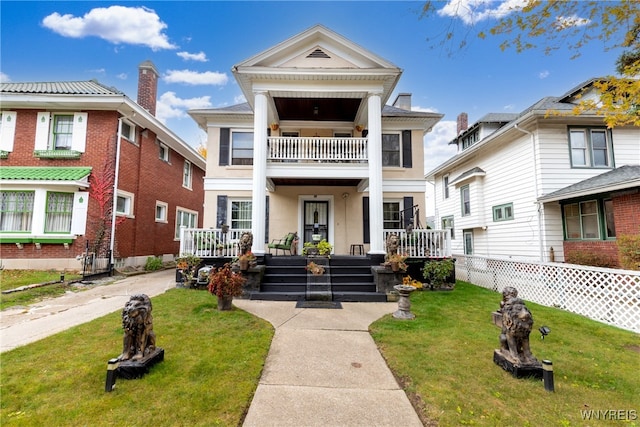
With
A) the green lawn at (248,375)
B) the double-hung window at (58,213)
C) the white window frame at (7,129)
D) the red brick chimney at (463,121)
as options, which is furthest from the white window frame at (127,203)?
the red brick chimney at (463,121)

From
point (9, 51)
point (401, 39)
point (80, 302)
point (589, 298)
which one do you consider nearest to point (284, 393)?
point (80, 302)

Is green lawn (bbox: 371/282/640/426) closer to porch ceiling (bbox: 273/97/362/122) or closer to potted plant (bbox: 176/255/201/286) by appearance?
potted plant (bbox: 176/255/201/286)

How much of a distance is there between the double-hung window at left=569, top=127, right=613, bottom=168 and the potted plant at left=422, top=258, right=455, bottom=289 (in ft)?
21.5

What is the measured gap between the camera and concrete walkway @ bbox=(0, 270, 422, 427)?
254 cm

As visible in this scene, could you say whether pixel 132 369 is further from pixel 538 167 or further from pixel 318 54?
pixel 538 167

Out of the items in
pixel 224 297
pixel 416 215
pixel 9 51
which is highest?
pixel 9 51

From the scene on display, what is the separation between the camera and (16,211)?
9.75m

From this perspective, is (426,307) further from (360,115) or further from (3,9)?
(3,9)

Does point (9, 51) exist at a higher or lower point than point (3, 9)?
lower

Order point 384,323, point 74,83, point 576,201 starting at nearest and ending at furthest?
point 384,323, point 576,201, point 74,83

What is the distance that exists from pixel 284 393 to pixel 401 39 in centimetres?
1075

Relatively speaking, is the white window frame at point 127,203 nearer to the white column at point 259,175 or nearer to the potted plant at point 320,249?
the white column at point 259,175

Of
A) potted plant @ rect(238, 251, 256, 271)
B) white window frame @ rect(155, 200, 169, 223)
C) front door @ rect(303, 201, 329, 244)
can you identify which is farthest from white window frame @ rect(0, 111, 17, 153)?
front door @ rect(303, 201, 329, 244)

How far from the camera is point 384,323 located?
5191mm
